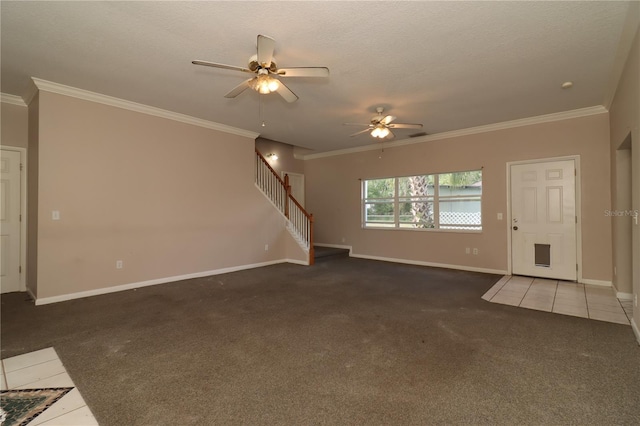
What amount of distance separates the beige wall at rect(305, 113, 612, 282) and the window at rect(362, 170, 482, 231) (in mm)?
179

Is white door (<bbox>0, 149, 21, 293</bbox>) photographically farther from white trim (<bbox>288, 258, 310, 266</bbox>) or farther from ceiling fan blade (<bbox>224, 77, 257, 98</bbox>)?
white trim (<bbox>288, 258, 310, 266</bbox>)

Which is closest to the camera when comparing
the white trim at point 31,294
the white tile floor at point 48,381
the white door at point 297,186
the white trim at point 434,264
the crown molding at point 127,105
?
the white tile floor at point 48,381

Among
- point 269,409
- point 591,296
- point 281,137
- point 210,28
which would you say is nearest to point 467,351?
point 269,409

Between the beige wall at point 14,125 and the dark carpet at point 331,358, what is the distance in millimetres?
2324

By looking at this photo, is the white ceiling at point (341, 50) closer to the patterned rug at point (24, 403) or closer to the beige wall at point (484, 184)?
the beige wall at point (484, 184)

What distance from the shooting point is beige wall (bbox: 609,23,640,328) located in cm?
276

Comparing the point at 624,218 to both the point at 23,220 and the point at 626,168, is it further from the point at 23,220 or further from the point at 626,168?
the point at 23,220

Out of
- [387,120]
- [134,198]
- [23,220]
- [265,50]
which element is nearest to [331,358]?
[265,50]

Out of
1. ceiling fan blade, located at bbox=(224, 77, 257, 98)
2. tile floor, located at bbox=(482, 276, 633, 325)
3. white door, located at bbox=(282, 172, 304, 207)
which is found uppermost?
ceiling fan blade, located at bbox=(224, 77, 257, 98)

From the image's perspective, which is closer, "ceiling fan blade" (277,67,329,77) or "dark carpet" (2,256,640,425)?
"dark carpet" (2,256,640,425)

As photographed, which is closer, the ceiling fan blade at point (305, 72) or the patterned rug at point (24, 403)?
the patterned rug at point (24, 403)

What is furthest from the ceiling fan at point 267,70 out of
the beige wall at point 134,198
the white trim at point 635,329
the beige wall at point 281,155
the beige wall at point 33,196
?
the beige wall at point 281,155

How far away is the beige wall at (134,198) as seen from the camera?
13.0 ft

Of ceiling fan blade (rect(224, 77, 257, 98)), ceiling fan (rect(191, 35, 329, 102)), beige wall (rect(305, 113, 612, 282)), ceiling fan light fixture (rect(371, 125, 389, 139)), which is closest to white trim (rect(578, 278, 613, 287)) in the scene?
beige wall (rect(305, 113, 612, 282))
